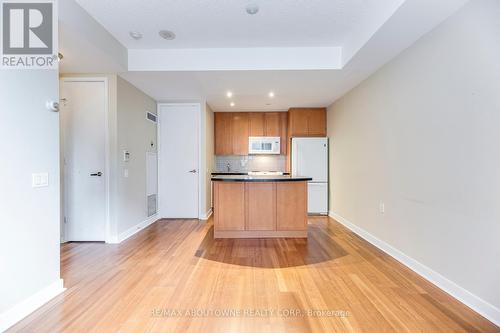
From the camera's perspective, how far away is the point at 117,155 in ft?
10.8

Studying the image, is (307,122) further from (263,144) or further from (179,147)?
(179,147)

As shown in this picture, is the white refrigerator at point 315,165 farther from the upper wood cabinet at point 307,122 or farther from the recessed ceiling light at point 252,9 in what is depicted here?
the recessed ceiling light at point 252,9

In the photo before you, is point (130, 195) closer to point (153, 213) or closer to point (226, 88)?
point (153, 213)

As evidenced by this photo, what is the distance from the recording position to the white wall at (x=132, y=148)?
3.38m

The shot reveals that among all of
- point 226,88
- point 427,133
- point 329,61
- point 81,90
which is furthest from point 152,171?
point 427,133

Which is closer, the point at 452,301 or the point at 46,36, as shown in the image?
the point at 452,301

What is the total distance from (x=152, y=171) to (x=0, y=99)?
2.96m

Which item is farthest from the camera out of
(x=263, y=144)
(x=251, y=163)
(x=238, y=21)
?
(x=251, y=163)

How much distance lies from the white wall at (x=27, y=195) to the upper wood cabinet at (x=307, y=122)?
4077 millimetres

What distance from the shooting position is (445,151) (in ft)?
6.77

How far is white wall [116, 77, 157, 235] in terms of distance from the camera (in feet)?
11.1


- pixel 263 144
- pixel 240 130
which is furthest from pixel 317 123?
pixel 240 130

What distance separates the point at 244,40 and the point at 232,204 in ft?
7.23

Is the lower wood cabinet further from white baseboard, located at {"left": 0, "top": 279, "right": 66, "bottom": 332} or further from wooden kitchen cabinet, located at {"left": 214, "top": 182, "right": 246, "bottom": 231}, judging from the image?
white baseboard, located at {"left": 0, "top": 279, "right": 66, "bottom": 332}
